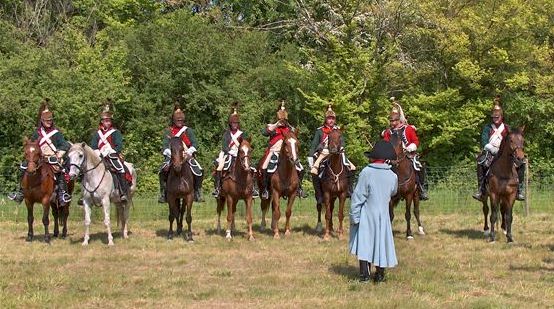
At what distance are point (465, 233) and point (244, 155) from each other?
6034mm

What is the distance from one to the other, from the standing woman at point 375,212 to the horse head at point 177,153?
569 centimetres

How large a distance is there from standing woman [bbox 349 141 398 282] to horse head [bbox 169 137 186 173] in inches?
224

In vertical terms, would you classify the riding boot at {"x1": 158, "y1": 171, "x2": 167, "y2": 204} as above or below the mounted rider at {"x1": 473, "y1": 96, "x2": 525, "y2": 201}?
below

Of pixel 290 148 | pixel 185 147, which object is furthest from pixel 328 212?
pixel 185 147

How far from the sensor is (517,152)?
14188 millimetres

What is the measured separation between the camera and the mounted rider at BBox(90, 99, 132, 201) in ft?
51.2

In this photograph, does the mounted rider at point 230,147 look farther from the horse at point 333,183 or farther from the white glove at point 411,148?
the white glove at point 411,148

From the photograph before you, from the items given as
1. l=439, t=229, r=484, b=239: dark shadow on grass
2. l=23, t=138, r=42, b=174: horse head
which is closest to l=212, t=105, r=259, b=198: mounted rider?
l=23, t=138, r=42, b=174: horse head

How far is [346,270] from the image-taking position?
39.2 feet

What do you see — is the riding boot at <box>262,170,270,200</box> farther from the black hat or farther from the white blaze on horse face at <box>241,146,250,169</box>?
the black hat

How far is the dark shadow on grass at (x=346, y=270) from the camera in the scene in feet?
37.3

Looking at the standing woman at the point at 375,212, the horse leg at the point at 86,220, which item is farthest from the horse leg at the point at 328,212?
the horse leg at the point at 86,220

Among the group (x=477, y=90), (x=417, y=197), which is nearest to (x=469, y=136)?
(x=477, y=90)

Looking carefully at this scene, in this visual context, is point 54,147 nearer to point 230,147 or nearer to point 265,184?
point 230,147
